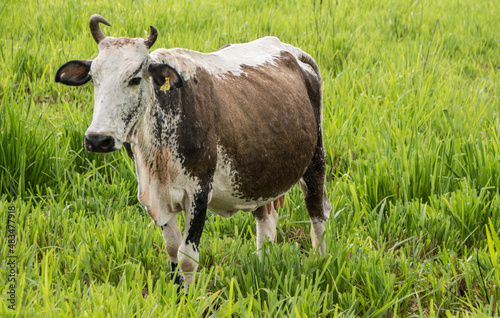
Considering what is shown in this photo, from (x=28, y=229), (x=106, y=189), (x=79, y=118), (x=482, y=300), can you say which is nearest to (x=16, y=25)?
(x=79, y=118)

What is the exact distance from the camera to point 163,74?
2223mm

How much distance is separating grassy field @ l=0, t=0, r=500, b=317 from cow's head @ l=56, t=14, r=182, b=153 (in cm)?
62

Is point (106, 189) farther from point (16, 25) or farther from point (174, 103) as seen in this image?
point (16, 25)

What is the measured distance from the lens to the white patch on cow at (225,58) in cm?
251

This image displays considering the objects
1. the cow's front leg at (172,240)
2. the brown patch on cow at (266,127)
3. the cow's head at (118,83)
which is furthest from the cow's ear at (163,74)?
the cow's front leg at (172,240)

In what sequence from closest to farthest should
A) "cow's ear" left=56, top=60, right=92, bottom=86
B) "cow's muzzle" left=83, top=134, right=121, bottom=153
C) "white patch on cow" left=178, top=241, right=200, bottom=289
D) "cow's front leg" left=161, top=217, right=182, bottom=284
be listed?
"cow's muzzle" left=83, top=134, right=121, bottom=153, "cow's ear" left=56, top=60, right=92, bottom=86, "white patch on cow" left=178, top=241, right=200, bottom=289, "cow's front leg" left=161, top=217, right=182, bottom=284

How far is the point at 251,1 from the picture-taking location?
24.6 feet

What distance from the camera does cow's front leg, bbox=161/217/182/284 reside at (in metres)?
2.71

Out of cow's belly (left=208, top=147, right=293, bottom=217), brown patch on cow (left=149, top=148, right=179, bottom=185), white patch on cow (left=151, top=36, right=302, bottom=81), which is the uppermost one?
white patch on cow (left=151, top=36, right=302, bottom=81)

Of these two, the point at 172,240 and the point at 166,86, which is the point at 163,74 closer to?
the point at 166,86

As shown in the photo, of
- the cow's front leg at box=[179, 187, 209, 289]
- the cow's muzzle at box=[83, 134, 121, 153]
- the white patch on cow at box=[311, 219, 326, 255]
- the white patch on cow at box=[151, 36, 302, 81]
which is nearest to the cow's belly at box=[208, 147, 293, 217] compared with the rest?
the cow's front leg at box=[179, 187, 209, 289]

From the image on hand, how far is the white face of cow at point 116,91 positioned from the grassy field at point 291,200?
62 centimetres

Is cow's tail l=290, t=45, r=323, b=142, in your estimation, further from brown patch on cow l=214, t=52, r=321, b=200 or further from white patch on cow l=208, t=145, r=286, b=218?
white patch on cow l=208, t=145, r=286, b=218

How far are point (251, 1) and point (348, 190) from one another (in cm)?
438
